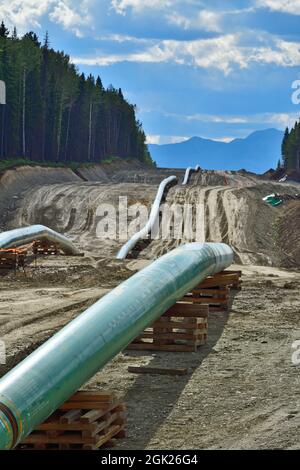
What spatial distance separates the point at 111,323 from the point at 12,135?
6804cm

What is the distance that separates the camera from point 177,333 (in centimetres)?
1805

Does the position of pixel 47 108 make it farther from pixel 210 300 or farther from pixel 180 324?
pixel 180 324

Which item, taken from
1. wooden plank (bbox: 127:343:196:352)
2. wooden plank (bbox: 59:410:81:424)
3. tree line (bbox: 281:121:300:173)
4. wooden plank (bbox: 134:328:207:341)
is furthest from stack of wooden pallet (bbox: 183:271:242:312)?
tree line (bbox: 281:121:300:173)

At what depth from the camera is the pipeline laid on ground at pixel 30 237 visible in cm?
3184

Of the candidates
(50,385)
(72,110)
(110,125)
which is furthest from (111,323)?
(110,125)

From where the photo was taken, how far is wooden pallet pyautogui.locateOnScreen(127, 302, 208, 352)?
17.8 metres

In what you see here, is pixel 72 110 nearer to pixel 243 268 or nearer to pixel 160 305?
pixel 243 268

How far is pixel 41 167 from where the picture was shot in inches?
2788

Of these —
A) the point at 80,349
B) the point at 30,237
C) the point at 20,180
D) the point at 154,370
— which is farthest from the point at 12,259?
the point at 20,180

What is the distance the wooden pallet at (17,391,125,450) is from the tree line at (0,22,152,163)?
66.6 m

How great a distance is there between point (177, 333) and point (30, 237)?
651 inches

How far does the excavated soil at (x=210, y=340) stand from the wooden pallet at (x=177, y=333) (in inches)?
10.2

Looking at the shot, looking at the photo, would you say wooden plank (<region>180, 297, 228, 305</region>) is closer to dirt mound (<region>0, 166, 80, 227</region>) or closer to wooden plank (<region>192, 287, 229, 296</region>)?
wooden plank (<region>192, 287, 229, 296</region>)
